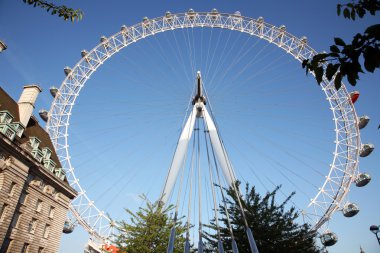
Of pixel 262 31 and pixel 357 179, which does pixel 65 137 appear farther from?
pixel 357 179

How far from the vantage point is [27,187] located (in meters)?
27.9

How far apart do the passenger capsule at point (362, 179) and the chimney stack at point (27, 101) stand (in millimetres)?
36832

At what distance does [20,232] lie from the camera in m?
26.3

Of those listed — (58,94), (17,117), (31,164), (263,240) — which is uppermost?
(58,94)

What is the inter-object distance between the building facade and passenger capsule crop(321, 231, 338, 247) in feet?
88.9

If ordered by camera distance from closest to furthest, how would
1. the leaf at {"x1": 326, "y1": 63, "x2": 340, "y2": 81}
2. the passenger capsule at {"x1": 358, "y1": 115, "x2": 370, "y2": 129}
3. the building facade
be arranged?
the leaf at {"x1": 326, "y1": 63, "x2": 340, "y2": 81} < the building facade < the passenger capsule at {"x1": 358, "y1": 115, "x2": 370, "y2": 129}

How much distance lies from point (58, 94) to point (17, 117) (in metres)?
7.34

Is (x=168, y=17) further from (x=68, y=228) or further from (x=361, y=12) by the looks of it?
(x=361, y=12)

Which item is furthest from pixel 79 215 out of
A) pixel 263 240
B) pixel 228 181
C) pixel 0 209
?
pixel 263 240

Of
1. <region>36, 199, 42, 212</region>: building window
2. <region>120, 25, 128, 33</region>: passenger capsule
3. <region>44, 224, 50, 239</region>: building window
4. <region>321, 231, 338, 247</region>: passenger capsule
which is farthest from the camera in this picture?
<region>120, 25, 128, 33</region>: passenger capsule

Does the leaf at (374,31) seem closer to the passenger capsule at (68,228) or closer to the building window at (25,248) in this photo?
the building window at (25,248)

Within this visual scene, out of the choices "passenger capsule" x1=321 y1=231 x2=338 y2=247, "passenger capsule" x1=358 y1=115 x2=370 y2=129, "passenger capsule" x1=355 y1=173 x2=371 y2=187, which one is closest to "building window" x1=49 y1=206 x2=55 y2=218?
"passenger capsule" x1=321 y1=231 x2=338 y2=247

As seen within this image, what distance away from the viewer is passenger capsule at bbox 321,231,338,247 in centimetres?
2903

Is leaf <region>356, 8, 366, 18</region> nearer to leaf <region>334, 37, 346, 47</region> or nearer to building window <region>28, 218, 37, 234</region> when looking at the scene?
leaf <region>334, 37, 346, 47</region>
